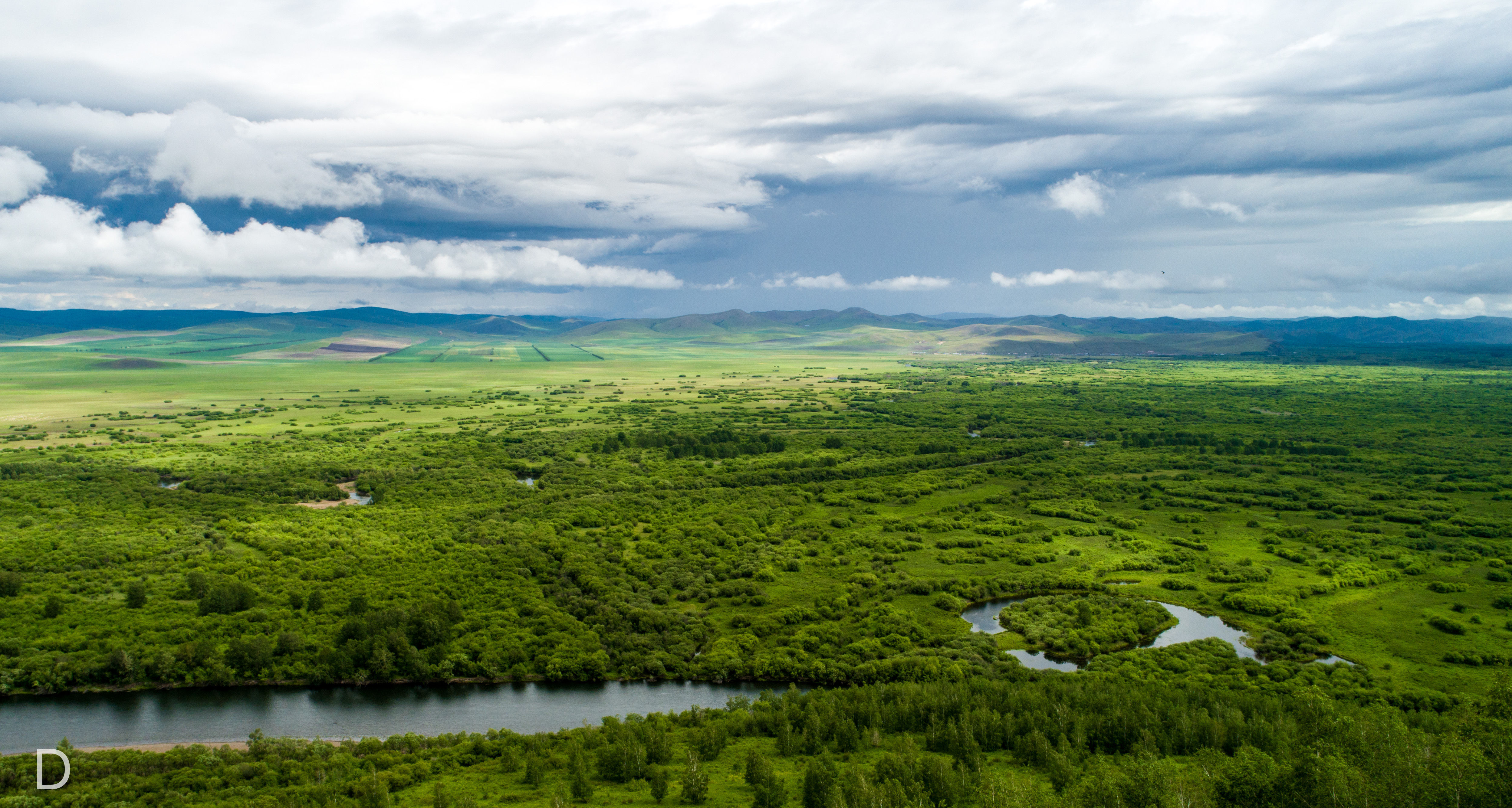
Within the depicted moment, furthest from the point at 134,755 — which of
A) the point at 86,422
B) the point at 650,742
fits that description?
the point at 86,422

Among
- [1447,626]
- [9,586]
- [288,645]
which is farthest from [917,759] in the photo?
[9,586]

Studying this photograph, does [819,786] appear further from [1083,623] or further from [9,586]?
[9,586]

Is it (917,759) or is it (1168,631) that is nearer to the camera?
(917,759)

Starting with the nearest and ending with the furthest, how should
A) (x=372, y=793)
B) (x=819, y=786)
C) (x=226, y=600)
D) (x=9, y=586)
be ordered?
(x=819, y=786), (x=372, y=793), (x=226, y=600), (x=9, y=586)

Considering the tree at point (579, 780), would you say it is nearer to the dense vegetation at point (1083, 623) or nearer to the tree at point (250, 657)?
the tree at point (250, 657)

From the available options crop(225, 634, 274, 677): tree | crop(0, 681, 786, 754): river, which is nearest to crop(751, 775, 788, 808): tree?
crop(0, 681, 786, 754): river

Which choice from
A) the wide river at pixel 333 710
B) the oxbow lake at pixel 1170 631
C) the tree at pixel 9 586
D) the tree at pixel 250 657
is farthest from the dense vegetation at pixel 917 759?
the tree at pixel 9 586
